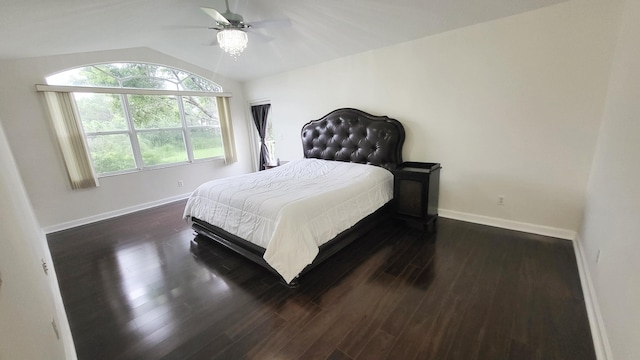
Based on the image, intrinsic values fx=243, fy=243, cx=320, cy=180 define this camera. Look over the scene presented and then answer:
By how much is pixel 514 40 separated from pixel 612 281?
93.0 inches

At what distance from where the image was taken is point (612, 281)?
1.43 m

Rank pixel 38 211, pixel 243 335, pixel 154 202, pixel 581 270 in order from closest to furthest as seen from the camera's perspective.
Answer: pixel 243 335
pixel 581 270
pixel 38 211
pixel 154 202

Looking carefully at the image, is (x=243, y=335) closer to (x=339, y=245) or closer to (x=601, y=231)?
(x=339, y=245)

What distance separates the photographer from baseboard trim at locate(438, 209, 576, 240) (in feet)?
8.62

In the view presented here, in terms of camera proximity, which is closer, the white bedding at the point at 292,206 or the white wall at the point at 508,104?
the white bedding at the point at 292,206

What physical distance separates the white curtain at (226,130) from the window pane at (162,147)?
82 centimetres

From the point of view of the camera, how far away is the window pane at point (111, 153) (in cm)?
395

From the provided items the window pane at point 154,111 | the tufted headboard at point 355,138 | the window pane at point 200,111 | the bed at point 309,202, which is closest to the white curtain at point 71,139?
the window pane at point 154,111

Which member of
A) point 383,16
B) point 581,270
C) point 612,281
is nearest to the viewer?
point 612,281

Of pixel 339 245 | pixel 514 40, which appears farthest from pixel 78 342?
pixel 514 40

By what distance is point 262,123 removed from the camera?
5.68 m

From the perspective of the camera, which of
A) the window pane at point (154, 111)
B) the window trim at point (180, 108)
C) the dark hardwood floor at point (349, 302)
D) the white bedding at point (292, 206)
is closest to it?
the dark hardwood floor at point (349, 302)

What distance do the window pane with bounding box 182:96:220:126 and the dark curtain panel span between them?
847 mm

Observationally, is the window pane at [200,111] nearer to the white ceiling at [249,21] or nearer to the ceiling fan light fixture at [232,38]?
the white ceiling at [249,21]
